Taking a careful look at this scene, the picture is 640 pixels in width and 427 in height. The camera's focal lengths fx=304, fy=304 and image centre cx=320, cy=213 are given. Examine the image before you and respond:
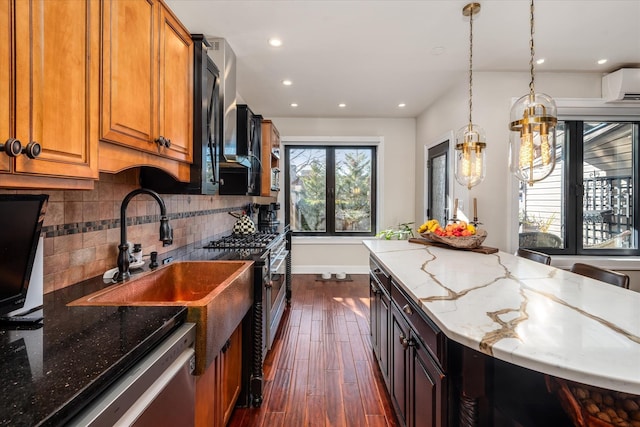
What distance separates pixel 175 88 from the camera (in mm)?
1623

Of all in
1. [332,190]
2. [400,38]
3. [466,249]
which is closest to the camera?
[466,249]

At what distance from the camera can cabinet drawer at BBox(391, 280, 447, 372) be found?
3.60ft

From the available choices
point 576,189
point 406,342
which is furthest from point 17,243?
point 576,189

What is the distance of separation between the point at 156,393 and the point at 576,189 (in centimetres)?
433

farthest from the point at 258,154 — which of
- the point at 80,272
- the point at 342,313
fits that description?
the point at 80,272

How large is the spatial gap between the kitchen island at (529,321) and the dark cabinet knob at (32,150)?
50.8 inches

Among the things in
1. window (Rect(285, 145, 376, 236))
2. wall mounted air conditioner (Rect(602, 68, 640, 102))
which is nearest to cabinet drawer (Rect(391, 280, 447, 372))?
wall mounted air conditioner (Rect(602, 68, 640, 102))

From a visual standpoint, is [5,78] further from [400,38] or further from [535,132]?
[400,38]

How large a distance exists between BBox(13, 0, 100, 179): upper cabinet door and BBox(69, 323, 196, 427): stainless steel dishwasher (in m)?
0.61

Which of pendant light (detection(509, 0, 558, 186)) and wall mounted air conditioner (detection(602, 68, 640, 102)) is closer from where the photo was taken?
pendant light (detection(509, 0, 558, 186))

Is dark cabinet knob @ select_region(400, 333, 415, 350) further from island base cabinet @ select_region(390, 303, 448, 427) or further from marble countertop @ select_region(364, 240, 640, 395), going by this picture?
marble countertop @ select_region(364, 240, 640, 395)

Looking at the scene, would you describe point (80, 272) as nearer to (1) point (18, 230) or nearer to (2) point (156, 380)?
(1) point (18, 230)

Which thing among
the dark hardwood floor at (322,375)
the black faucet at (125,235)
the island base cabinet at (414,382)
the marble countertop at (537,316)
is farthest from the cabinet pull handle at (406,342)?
the black faucet at (125,235)

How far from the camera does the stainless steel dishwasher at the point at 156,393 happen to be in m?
0.71
